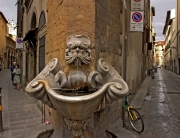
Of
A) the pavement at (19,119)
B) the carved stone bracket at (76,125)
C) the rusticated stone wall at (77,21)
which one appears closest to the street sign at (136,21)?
the rusticated stone wall at (77,21)

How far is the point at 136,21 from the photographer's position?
620 cm

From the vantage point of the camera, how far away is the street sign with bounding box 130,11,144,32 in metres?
6.15

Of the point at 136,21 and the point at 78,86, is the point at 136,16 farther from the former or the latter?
the point at 78,86

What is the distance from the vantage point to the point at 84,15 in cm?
306

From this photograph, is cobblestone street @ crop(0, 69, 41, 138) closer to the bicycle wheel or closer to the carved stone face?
the carved stone face

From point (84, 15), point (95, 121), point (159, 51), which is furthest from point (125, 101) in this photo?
point (159, 51)

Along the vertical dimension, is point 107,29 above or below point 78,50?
above

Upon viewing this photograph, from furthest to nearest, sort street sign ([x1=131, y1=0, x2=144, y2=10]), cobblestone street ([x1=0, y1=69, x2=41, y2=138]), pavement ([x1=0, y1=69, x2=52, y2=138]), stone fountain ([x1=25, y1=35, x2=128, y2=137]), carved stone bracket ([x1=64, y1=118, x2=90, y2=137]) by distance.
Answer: street sign ([x1=131, y1=0, x2=144, y2=10]), cobblestone street ([x1=0, y1=69, x2=41, y2=138]), pavement ([x1=0, y1=69, x2=52, y2=138]), carved stone bracket ([x1=64, y1=118, x2=90, y2=137]), stone fountain ([x1=25, y1=35, x2=128, y2=137])

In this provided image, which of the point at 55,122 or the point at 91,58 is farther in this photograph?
the point at 55,122

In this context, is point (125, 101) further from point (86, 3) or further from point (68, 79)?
point (86, 3)

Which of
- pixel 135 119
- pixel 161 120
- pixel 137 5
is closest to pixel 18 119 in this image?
pixel 135 119

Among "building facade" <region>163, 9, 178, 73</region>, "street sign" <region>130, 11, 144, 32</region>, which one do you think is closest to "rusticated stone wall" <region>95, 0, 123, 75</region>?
"street sign" <region>130, 11, 144, 32</region>

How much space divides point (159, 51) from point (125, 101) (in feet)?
319

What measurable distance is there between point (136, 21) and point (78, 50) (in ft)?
13.2
